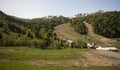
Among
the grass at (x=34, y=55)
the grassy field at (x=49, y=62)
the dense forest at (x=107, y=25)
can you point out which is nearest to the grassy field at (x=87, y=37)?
the dense forest at (x=107, y=25)

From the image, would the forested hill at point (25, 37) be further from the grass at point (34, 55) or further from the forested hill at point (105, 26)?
the forested hill at point (105, 26)

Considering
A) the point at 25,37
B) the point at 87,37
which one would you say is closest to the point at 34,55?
the point at 25,37

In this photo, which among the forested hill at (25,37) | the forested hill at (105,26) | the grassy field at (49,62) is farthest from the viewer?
the forested hill at (105,26)

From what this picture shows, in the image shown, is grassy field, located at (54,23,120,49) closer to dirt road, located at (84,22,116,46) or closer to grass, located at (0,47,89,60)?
dirt road, located at (84,22,116,46)

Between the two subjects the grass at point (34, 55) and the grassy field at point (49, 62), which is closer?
the grassy field at point (49, 62)

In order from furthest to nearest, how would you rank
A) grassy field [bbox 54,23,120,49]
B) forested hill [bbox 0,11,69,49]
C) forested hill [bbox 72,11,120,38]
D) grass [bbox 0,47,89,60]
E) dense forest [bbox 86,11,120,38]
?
forested hill [bbox 72,11,120,38] → dense forest [bbox 86,11,120,38] → grassy field [bbox 54,23,120,49] → forested hill [bbox 0,11,69,49] → grass [bbox 0,47,89,60]

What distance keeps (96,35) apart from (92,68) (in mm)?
110932

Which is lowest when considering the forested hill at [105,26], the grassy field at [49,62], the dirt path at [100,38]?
the grassy field at [49,62]

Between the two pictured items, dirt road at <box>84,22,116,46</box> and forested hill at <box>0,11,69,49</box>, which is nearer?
forested hill at <box>0,11,69,49</box>

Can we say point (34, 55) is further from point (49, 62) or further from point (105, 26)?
point (105, 26)

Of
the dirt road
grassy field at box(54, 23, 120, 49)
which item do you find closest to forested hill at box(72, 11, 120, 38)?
the dirt road

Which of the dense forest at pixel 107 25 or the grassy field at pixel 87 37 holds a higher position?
the dense forest at pixel 107 25

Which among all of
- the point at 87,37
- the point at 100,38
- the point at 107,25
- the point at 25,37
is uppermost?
the point at 107,25

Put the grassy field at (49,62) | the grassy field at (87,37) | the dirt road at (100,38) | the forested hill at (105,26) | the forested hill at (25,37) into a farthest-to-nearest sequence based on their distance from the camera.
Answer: the forested hill at (105,26) < the dirt road at (100,38) < the grassy field at (87,37) < the forested hill at (25,37) < the grassy field at (49,62)
